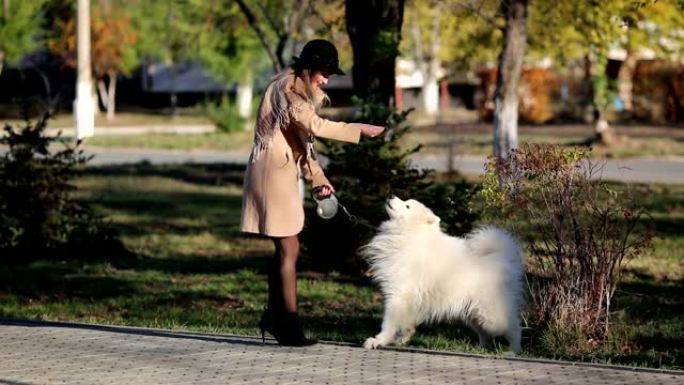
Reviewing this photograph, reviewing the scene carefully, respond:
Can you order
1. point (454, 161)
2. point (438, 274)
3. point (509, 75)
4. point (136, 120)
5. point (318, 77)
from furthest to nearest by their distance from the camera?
point (136, 120), point (454, 161), point (509, 75), point (438, 274), point (318, 77)

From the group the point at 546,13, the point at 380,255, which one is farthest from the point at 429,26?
the point at 380,255

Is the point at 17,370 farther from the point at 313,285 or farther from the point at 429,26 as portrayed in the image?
the point at 429,26

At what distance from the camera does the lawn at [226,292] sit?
33.2 ft

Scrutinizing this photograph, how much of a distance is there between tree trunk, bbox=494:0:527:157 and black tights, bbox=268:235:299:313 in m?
12.0

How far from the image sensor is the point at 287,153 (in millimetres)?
7992

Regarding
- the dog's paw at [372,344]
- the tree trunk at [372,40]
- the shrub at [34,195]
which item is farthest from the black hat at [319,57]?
the tree trunk at [372,40]

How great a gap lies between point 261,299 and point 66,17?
43.0m

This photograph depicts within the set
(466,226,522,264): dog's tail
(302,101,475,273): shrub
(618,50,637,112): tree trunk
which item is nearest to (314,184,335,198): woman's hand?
(466,226,522,264): dog's tail

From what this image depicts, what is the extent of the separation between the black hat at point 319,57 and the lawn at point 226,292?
215cm

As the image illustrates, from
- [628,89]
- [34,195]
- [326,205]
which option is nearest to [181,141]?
[628,89]

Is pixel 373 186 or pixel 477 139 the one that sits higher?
pixel 373 186

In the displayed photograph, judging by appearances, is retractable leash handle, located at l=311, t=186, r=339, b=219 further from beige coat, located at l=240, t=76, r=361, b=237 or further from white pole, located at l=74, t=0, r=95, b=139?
white pole, located at l=74, t=0, r=95, b=139

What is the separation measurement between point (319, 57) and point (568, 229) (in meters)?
2.37

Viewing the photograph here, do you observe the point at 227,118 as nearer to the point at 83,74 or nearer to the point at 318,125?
the point at 83,74
